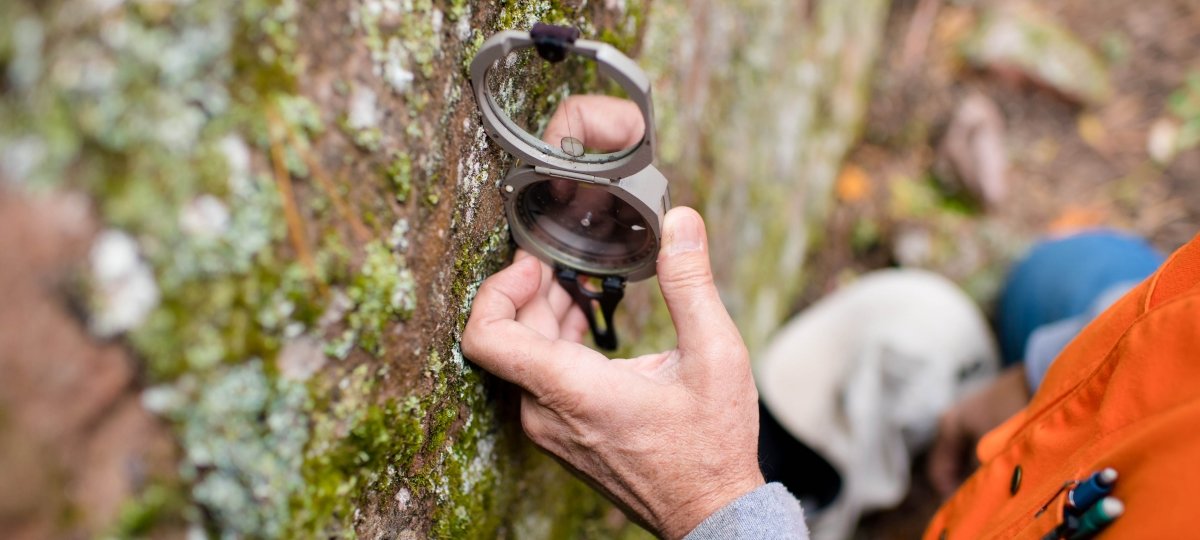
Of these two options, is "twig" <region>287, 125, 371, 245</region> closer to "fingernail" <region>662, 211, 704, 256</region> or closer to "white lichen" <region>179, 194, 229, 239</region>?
"white lichen" <region>179, 194, 229, 239</region>

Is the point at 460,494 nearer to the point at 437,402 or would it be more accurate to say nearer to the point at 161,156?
the point at 437,402

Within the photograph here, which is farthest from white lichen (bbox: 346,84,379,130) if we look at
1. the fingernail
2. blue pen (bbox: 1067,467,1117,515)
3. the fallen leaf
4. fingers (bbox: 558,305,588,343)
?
the fallen leaf

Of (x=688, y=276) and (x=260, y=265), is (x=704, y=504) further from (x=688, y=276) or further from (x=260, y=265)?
(x=260, y=265)

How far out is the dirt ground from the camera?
3.46 metres

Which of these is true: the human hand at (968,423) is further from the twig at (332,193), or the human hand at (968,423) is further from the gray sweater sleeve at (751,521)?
the twig at (332,193)

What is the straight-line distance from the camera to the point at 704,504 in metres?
1.32

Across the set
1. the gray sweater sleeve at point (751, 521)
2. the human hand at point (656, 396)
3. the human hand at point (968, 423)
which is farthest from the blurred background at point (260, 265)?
the human hand at point (968, 423)

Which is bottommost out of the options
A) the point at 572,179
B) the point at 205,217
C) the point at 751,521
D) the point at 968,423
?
the point at 968,423

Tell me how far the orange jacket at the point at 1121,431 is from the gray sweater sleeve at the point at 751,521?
0.40m

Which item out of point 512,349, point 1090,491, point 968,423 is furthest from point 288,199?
point 968,423

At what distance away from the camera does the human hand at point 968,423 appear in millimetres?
2287

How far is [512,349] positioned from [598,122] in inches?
18.6

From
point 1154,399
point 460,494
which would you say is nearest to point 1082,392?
point 1154,399

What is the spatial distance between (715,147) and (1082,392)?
4.10ft
